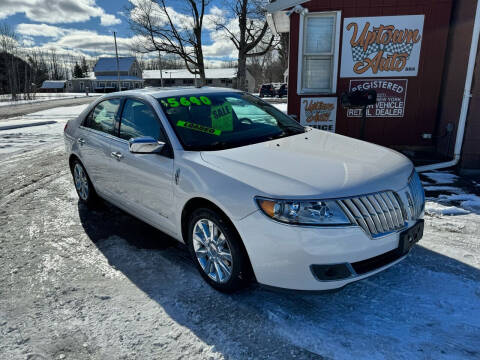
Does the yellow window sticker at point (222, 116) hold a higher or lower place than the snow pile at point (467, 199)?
higher

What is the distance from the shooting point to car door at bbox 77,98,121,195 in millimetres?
3945

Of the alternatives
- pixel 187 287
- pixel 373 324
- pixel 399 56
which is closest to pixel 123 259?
pixel 187 287

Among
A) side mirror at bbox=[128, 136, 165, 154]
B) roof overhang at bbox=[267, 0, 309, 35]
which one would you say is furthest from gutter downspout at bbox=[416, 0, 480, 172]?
side mirror at bbox=[128, 136, 165, 154]

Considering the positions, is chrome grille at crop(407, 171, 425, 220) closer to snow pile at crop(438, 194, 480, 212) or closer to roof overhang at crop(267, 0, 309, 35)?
snow pile at crop(438, 194, 480, 212)

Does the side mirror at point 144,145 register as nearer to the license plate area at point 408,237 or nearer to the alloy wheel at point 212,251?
the alloy wheel at point 212,251

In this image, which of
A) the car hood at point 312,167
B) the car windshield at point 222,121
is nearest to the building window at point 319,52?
the car windshield at point 222,121

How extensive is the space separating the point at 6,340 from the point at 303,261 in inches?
82.4

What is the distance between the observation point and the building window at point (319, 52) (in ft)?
24.0

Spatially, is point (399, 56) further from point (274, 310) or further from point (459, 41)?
point (274, 310)

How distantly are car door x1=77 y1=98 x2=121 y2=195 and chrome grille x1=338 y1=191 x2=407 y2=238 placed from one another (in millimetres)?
2745

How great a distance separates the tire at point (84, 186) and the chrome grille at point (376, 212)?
350 centimetres

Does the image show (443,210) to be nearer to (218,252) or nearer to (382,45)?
(218,252)

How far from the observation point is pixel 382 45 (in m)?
7.17

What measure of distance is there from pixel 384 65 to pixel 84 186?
622 centimetres
